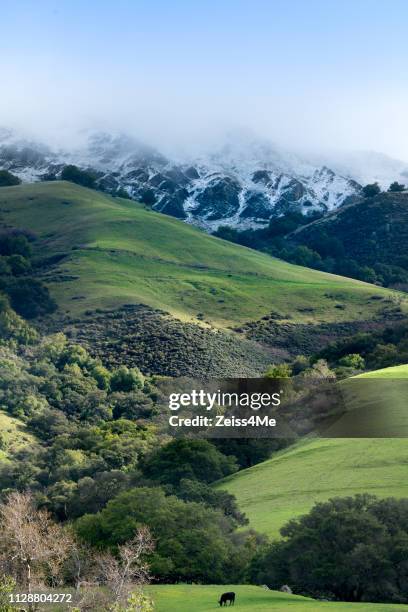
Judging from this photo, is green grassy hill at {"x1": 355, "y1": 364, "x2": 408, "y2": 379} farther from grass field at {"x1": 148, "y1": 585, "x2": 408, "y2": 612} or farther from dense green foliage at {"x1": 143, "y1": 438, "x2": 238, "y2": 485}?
grass field at {"x1": 148, "y1": 585, "x2": 408, "y2": 612}

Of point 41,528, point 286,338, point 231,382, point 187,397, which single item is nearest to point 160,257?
point 286,338

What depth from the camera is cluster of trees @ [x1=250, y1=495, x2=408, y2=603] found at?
139 ft

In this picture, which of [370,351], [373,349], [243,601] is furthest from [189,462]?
[370,351]

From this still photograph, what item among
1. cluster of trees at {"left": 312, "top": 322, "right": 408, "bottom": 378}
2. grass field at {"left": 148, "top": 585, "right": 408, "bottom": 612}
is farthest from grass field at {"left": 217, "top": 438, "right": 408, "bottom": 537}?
cluster of trees at {"left": 312, "top": 322, "right": 408, "bottom": 378}

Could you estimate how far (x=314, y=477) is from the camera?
65.6 metres

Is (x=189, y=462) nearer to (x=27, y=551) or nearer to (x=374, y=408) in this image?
(x=374, y=408)

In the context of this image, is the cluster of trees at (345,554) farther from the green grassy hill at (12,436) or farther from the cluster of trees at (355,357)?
the green grassy hill at (12,436)

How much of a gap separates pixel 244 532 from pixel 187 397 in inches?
1675

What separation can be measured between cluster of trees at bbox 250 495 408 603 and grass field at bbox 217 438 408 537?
29.3 feet

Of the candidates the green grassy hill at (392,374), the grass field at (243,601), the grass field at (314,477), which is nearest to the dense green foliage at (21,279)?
the green grassy hill at (392,374)

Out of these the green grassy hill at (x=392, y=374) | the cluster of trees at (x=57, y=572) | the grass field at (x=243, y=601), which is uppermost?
the green grassy hill at (x=392, y=374)

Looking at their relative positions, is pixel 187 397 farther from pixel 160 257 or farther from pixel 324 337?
pixel 160 257

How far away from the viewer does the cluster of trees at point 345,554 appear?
4241cm

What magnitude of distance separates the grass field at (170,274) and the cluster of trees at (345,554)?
9716 centimetres
